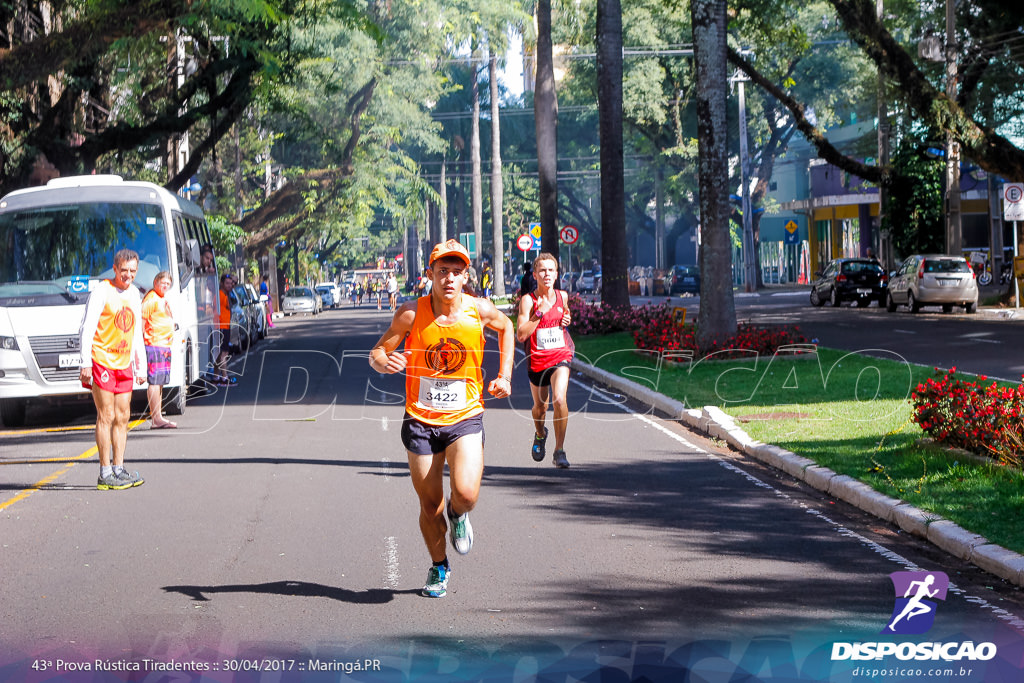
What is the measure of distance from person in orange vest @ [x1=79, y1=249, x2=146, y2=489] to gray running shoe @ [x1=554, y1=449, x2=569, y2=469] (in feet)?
12.6

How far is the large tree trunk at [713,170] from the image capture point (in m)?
21.1

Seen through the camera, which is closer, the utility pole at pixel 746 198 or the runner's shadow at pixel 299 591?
the runner's shadow at pixel 299 591

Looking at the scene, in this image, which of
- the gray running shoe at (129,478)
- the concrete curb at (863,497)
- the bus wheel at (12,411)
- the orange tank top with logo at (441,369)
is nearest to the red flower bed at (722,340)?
the concrete curb at (863,497)

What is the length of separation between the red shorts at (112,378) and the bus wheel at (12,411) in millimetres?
6749

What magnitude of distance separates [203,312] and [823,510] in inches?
502

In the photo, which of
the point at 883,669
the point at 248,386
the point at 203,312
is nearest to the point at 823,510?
the point at 883,669

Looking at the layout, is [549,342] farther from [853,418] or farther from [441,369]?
[441,369]

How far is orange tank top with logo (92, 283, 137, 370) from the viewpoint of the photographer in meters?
11.1

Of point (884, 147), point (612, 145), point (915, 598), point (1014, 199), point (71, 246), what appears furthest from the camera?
point (884, 147)

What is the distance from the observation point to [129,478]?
1125 centimetres

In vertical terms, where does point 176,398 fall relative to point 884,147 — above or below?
below

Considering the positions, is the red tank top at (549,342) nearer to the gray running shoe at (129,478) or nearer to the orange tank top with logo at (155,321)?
the gray running shoe at (129,478)

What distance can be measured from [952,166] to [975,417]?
26.9 m

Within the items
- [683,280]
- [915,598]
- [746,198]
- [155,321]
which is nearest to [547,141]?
[155,321]
